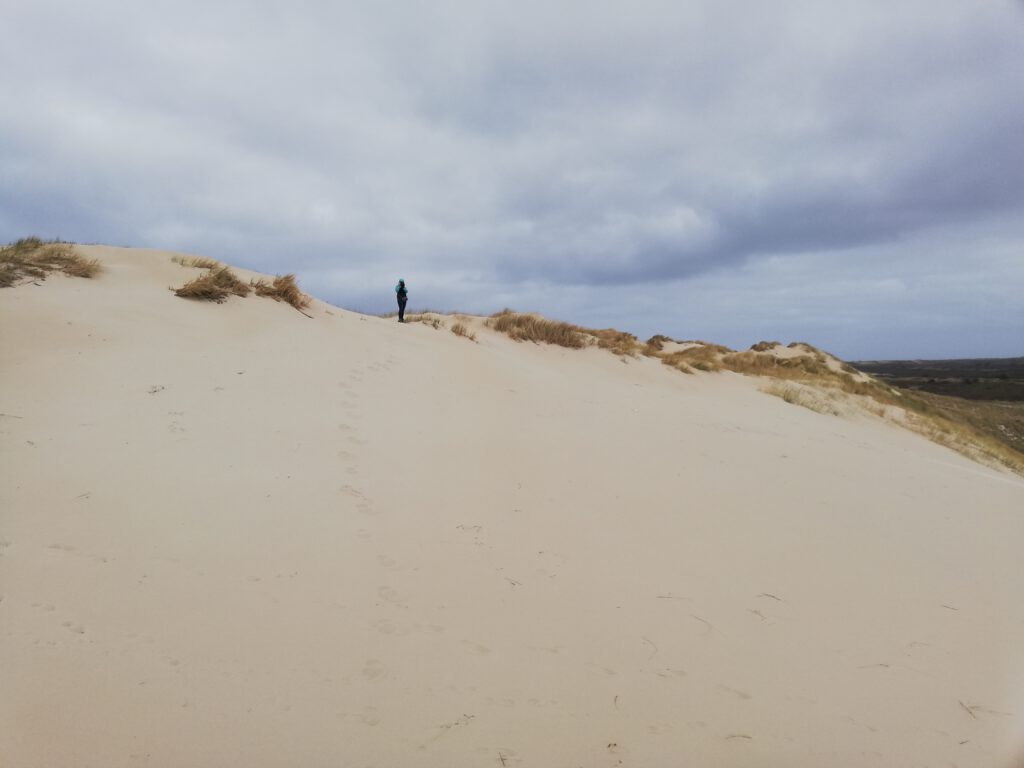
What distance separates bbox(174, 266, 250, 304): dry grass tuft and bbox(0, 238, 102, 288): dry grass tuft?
3.82 feet

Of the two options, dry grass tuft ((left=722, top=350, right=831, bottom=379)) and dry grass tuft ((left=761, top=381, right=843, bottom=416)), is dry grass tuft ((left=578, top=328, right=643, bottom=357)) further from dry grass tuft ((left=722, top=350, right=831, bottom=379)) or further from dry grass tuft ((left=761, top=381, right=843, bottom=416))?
dry grass tuft ((left=722, top=350, right=831, bottom=379))

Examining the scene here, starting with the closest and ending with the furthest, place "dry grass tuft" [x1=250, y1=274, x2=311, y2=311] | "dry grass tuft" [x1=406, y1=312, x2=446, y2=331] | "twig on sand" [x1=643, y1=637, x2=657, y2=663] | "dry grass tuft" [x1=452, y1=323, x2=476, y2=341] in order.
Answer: "twig on sand" [x1=643, y1=637, x2=657, y2=663], "dry grass tuft" [x1=250, y1=274, x2=311, y2=311], "dry grass tuft" [x1=452, y1=323, x2=476, y2=341], "dry grass tuft" [x1=406, y1=312, x2=446, y2=331]

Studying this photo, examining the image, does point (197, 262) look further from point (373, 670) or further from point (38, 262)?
point (373, 670)

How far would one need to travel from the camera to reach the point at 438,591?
244cm

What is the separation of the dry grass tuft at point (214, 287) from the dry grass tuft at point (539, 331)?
6346 millimetres

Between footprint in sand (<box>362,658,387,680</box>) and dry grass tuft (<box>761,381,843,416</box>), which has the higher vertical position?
dry grass tuft (<box>761,381,843,416</box>)

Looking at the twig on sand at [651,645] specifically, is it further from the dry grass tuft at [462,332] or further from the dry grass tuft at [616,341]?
the dry grass tuft at [616,341]

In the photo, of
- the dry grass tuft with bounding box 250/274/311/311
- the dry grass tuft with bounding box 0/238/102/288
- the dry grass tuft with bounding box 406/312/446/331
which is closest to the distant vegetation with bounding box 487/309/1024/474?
the dry grass tuft with bounding box 406/312/446/331

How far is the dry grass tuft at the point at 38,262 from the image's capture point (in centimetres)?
589

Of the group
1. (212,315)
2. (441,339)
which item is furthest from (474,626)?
(441,339)

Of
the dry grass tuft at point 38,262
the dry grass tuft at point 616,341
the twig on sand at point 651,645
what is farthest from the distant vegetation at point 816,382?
the twig on sand at point 651,645

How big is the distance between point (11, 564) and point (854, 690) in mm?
3527

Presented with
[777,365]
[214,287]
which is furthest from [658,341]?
[214,287]

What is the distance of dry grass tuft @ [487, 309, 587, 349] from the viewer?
12.6m
